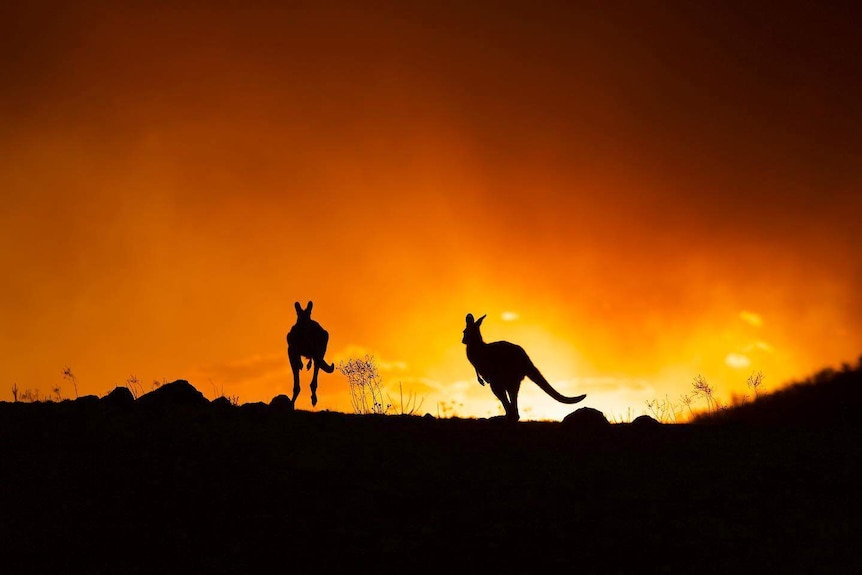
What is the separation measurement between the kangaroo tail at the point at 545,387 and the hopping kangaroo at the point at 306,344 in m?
6.54

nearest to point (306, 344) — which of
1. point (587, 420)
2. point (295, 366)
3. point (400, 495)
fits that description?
point (295, 366)

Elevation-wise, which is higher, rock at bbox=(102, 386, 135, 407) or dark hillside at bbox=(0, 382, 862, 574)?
rock at bbox=(102, 386, 135, 407)

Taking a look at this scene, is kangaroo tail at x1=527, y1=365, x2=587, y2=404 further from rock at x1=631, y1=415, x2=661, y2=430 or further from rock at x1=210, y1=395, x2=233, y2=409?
rock at x1=210, y1=395, x2=233, y2=409

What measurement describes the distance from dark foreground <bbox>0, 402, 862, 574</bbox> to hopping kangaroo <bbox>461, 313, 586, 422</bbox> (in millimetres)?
1402

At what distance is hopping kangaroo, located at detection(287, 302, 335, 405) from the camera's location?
69.0 feet

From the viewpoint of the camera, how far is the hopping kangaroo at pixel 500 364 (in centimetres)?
1627

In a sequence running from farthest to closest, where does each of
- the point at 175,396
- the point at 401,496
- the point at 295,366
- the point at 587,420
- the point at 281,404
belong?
the point at 295,366, the point at 281,404, the point at 175,396, the point at 587,420, the point at 401,496

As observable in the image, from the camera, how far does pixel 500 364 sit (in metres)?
16.3

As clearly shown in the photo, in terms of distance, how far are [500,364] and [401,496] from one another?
19.3ft

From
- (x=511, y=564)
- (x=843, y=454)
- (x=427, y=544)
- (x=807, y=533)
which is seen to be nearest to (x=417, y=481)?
(x=427, y=544)

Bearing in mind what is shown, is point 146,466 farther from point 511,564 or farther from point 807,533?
point 807,533

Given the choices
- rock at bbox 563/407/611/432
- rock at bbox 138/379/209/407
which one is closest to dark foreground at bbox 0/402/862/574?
rock at bbox 563/407/611/432

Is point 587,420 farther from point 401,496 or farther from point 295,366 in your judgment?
point 295,366

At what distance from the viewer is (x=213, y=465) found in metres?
11.8
